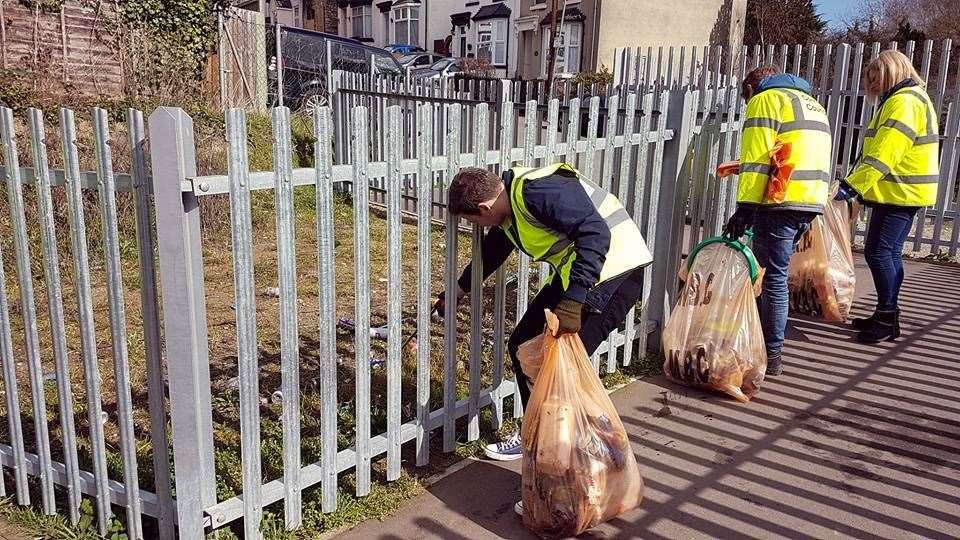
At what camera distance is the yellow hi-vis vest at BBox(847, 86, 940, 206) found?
170 inches

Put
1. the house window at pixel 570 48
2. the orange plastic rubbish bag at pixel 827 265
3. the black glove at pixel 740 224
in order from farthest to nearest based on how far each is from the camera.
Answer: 1. the house window at pixel 570 48
2. the orange plastic rubbish bag at pixel 827 265
3. the black glove at pixel 740 224

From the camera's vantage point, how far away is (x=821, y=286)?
5.05 metres

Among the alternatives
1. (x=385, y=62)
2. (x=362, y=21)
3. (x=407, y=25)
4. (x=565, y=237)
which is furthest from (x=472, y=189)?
(x=362, y=21)

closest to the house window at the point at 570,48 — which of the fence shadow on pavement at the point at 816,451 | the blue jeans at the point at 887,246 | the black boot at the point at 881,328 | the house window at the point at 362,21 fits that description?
the house window at the point at 362,21

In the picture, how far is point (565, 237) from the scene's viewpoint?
2.85 meters

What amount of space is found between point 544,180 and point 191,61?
28.5 ft

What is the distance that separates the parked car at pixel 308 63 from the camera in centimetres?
1382

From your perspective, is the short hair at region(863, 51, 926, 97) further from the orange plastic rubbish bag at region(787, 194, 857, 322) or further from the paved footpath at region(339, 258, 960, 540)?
the paved footpath at region(339, 258, 960, 540)

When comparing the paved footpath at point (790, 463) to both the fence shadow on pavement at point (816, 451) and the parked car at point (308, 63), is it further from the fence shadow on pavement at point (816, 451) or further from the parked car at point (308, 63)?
the parked car at point (308, 63)

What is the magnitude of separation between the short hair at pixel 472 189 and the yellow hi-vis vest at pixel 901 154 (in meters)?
2.72

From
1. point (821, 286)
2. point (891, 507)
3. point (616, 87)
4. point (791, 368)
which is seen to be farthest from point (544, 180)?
point (616, 87)

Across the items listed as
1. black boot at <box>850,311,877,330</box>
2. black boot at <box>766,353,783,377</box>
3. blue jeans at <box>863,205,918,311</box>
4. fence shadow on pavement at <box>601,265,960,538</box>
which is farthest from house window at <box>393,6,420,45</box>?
black boot at <box>766,353,783,377</box>

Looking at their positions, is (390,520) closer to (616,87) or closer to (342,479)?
(342,479)

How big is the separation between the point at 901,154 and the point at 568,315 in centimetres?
283
